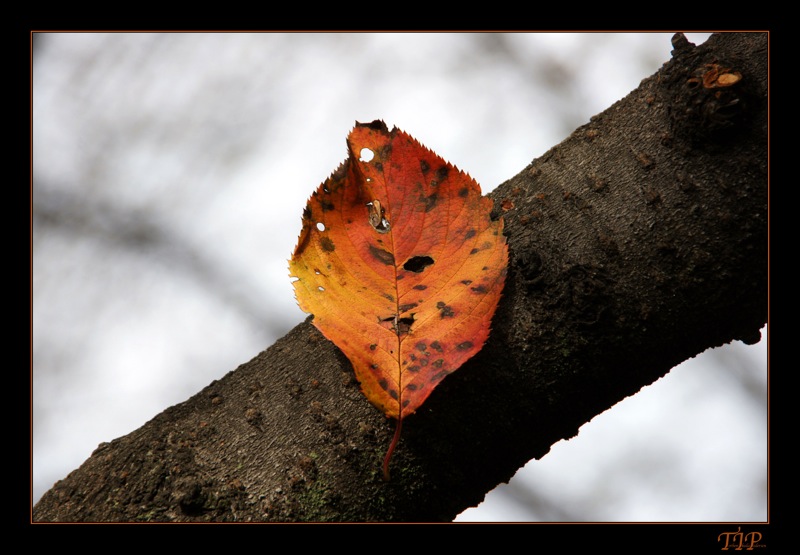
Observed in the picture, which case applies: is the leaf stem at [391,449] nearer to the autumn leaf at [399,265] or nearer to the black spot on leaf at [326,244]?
the autumn leaf at [399,265]

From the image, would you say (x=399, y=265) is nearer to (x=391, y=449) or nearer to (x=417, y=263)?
(x=417, y=263)

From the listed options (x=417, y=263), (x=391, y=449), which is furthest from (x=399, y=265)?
(x=391, y=449)

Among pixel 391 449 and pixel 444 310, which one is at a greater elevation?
pixel 444 310

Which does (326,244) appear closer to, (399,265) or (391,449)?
(399,265)

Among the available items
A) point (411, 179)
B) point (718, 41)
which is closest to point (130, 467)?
point (411, 179)

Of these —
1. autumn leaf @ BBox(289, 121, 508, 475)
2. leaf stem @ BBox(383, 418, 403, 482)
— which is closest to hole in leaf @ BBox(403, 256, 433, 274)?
Answer: autumn leaf @ BBox(289, 121, 508, 475)

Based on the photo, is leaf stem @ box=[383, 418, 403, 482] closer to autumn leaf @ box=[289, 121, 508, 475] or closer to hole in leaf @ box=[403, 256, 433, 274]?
autumn leaf @ box=[289, 121, 508, 475]

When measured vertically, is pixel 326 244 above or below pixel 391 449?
above
